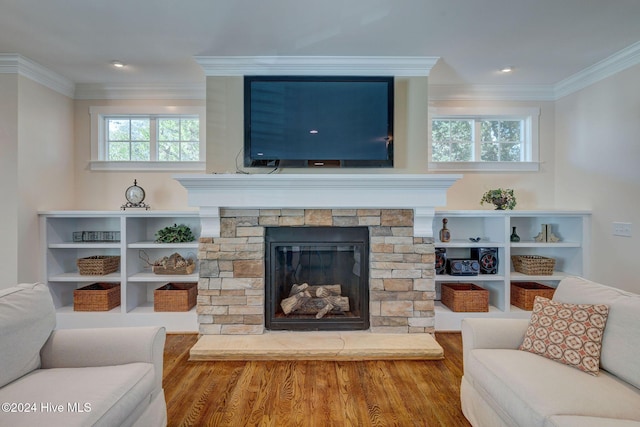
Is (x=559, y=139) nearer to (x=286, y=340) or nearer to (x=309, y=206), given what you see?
(x=309, y=206)

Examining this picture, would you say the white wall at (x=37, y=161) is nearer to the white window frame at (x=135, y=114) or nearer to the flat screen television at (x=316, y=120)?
the white window frame at (x=135, y=114)

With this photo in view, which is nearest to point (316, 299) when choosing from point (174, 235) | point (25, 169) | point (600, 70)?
point (174, 235)

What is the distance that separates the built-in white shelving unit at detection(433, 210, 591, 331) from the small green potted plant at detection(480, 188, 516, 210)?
0.14m

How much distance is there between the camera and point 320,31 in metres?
2.60

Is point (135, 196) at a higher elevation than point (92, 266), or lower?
higher

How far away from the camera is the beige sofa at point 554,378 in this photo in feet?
4.51

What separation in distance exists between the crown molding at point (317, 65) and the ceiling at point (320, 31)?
72 millimetres

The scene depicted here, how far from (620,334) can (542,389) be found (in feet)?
1.80

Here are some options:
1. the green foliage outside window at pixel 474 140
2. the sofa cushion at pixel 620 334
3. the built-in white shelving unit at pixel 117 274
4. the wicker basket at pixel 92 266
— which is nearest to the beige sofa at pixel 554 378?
the sofa cushion at pixel 620 334

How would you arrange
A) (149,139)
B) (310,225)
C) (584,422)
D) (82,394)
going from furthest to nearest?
(149,139)
(310,225)
(82,394)
(584,422)

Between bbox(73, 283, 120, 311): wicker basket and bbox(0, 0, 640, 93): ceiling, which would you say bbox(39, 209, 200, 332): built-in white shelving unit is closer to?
bbox(73, 283, 120, 311): wicker basket

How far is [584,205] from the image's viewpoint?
136 inches

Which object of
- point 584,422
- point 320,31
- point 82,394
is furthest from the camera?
point 320,31

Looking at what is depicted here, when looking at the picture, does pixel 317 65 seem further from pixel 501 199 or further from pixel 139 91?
pixel 501 199
